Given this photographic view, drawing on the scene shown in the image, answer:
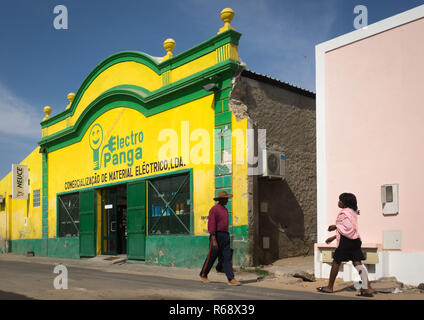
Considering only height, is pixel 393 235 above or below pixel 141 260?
above

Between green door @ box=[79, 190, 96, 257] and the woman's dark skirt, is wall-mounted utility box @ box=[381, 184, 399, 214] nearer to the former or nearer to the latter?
the woman's dark skirt

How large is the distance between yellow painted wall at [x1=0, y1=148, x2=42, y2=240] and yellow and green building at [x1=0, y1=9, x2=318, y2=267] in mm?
152

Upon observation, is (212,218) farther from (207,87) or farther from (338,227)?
(207,87)

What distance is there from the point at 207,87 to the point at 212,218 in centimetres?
428

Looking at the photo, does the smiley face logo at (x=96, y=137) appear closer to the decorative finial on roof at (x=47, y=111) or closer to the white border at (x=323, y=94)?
the decorative finial on roof at (x=47, y=111)

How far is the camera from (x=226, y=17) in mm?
12367

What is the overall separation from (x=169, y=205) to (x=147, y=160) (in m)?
1.73

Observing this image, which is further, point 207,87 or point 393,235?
point 207,87

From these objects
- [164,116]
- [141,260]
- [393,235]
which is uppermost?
[164,116]

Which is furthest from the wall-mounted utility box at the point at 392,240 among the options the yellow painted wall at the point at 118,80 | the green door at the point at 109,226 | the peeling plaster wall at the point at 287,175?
the green door at the point at 109,226

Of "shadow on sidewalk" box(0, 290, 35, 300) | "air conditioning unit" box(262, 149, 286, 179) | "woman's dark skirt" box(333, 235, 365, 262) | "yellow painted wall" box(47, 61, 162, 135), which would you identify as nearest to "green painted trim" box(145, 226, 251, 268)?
"air conditioning unit" box(262, 149, 286, 179)

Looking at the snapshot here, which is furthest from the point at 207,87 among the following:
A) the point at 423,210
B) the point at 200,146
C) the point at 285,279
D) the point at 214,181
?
the point at 423,210

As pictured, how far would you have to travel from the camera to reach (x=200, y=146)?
12.8 meters
